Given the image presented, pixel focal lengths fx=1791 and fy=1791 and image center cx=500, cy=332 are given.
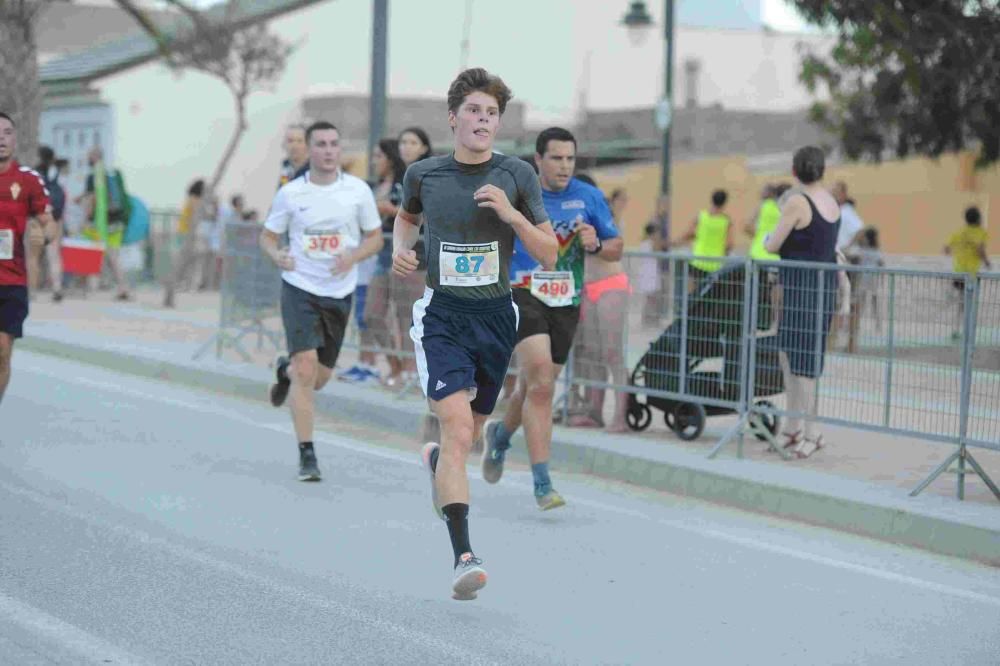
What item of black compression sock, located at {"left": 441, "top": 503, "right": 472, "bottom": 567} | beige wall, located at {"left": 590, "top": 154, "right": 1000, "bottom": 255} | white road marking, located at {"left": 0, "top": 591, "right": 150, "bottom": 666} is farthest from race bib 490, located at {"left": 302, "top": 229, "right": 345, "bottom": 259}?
beige wall, located at {"left": 590, "top": 154, "right": 1000, "bottom": 255}

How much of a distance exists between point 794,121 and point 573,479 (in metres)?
31.2

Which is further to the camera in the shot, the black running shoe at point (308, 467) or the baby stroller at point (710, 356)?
the baby stroller at point (710, 356)

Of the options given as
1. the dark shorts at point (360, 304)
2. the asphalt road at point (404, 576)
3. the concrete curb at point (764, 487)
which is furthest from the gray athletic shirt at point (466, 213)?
the dark shorts at point (360, 304)

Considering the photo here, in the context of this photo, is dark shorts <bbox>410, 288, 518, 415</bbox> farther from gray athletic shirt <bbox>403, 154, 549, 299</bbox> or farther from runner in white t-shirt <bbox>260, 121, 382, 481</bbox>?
runner in white t-shirt <bbox>260, 121, 382, 481</bbox>

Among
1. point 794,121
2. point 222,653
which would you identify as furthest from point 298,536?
point 794,121

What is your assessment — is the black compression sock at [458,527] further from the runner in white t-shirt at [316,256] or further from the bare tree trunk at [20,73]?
the bare tree trunk at [20,73]

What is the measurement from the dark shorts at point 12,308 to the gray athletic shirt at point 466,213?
159 inches

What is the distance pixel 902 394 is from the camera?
32.1ft

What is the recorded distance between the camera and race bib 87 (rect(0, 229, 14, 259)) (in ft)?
34.4

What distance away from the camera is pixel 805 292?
10414 mm

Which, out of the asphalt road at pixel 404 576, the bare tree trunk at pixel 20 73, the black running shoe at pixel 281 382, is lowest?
the asphalt road at pixel 404 576

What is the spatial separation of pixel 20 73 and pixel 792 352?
17.6m

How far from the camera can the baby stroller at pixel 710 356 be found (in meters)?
10.8

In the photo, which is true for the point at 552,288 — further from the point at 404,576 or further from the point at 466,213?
the point at 404,576
